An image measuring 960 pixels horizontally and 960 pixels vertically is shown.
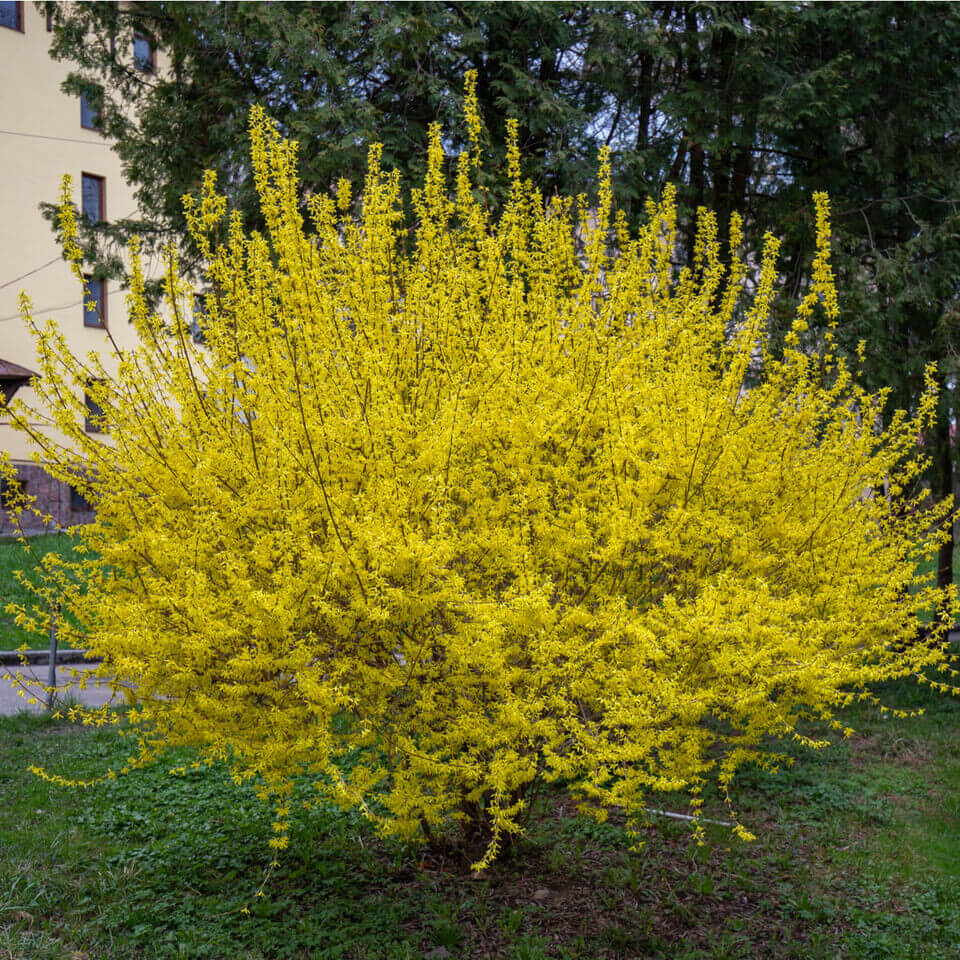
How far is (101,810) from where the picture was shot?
226 inches

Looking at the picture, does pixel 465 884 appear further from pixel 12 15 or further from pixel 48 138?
pixel 12 15

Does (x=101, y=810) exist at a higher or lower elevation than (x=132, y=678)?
lower

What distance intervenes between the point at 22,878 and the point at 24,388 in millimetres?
15162

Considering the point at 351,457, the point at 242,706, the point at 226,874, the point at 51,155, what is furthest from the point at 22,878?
the point at 51,155

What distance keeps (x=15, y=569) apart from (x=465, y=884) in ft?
31.5

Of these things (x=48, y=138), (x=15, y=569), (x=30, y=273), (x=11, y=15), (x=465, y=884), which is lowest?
(x=15, y=569)

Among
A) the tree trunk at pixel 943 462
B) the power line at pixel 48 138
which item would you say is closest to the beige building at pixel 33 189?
the power line at pixel 48 138

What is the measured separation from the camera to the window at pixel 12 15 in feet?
57.7

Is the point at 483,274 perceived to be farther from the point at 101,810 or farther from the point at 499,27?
the point at 499,27

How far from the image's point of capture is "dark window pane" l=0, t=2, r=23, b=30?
1758 cm

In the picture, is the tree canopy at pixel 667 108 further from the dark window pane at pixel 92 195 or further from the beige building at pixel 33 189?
the dark window pane at pixel 92 195

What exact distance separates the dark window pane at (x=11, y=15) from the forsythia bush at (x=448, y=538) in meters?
16.5

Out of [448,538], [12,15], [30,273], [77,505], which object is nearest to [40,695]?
[448,538]

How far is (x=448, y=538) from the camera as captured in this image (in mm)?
3592
